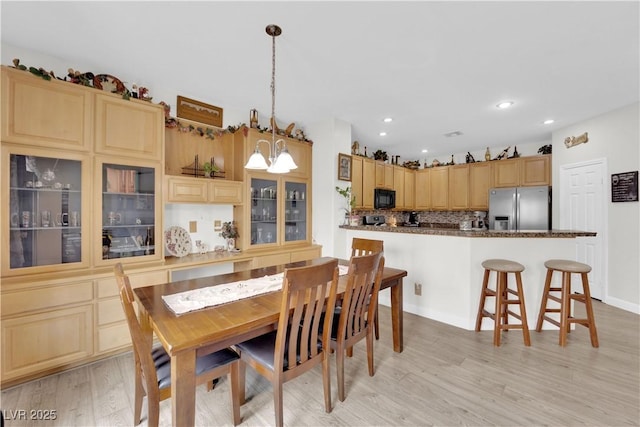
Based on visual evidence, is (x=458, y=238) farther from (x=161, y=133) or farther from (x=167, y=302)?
(x=161, y=133)

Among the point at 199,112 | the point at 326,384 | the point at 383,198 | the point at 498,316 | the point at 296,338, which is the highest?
the point at 199,112

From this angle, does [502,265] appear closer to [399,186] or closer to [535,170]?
[535,170]

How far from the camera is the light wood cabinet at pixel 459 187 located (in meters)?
5.63

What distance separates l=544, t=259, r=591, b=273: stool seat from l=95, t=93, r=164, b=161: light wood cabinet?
3923mm

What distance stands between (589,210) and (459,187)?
2036 mm

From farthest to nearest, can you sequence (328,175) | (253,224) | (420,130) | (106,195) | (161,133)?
(420,130)
(328,175)
(253,224)
(161,133)
(106,195)

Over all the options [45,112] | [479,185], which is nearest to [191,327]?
[45,112]

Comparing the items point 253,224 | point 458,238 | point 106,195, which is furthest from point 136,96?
point 458,238

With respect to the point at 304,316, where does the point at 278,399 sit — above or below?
below

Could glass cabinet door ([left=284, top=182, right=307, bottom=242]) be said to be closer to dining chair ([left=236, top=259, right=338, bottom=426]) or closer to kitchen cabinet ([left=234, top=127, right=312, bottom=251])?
kitchen cabinet ([left=234, top=127, right=312, bottom=251])

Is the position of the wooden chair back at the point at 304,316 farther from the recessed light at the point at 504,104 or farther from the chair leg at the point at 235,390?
the recessed light at the point at 504,104

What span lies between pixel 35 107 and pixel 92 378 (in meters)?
2.09

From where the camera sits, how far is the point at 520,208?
4.77m

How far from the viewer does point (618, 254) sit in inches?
144
